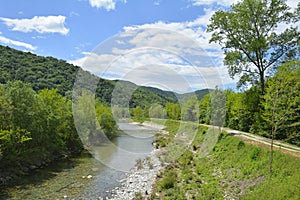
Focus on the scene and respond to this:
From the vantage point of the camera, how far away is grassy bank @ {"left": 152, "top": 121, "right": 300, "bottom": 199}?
1215cm

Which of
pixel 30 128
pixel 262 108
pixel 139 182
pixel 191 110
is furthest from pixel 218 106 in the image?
pixel 191 110

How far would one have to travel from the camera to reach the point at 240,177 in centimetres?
1577

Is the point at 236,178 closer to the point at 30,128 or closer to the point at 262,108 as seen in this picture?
the point at 262,108

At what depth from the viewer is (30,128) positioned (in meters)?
23.0

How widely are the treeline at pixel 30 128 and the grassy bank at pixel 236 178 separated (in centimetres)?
1228

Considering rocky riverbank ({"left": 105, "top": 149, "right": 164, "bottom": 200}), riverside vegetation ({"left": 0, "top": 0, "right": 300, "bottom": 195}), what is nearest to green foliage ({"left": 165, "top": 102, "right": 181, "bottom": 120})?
riverside vegetation ({"left": 0, "top": 0, "right": 300, "bottom": 195})

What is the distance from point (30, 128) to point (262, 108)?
24.5 meters

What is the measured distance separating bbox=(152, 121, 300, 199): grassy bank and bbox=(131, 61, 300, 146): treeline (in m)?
1.98

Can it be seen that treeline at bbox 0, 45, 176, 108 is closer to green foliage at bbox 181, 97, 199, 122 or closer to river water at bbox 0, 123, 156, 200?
green foliage at bbox 181, 97, 199, 122

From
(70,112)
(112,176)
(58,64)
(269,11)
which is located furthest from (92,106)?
(58,64)

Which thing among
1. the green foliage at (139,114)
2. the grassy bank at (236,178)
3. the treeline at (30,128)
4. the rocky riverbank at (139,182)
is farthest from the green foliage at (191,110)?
the grassy bank at (236,178)

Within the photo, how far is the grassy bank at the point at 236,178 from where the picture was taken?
1215 centimetres

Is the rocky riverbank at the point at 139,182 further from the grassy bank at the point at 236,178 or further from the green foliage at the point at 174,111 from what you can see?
the green foliage at the point at 174,111

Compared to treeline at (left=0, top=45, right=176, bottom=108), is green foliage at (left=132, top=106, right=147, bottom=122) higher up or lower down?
lower down
